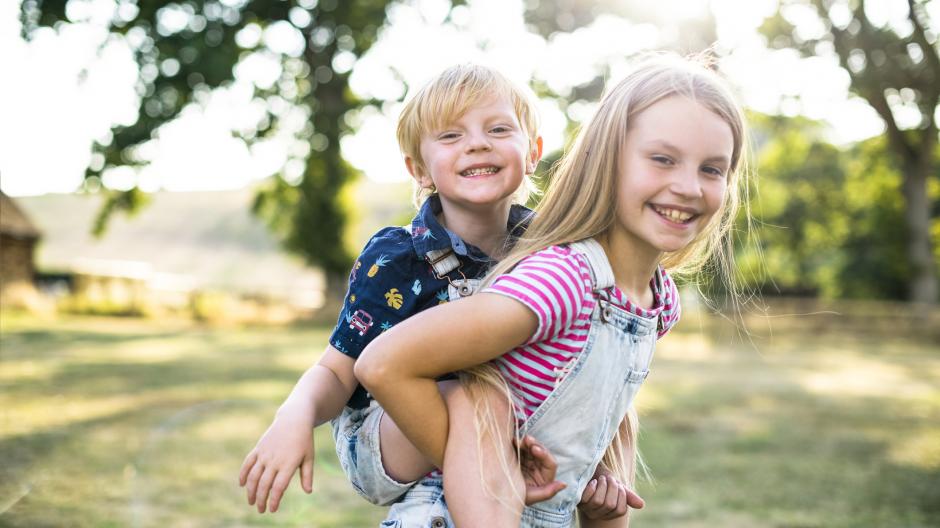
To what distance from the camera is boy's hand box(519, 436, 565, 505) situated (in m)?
1.70

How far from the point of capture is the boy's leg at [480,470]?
65.4 inches

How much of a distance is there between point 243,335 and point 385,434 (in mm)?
15097

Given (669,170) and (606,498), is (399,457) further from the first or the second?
(669,170)

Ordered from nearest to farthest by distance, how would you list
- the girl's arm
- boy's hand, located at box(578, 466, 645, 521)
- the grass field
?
the girl's arm < boy's hand, located at box(578, 466, 645, 521) < the grass field

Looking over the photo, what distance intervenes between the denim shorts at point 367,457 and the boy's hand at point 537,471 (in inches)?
9.9

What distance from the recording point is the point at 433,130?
6.61ft

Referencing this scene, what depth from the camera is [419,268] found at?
187 cm

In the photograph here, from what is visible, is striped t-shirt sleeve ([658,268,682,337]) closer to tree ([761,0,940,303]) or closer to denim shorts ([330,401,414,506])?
denim shorts ([330,401,414,506])

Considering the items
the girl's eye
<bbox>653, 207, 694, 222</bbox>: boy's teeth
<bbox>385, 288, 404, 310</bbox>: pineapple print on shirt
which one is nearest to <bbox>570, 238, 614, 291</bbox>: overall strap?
<bbox>653, 207, 694, 222</bbox>: boy's teeth

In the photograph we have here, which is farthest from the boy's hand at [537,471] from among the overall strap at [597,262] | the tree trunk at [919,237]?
the tree trunk at [919,237]

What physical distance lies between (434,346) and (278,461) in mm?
404

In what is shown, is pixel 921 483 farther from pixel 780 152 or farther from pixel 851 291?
pixel 780 152

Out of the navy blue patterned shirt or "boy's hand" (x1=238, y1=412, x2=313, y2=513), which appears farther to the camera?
the navy blue patterned shirt

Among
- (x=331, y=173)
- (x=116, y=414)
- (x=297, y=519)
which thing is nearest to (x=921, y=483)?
(x=297, y=519)
